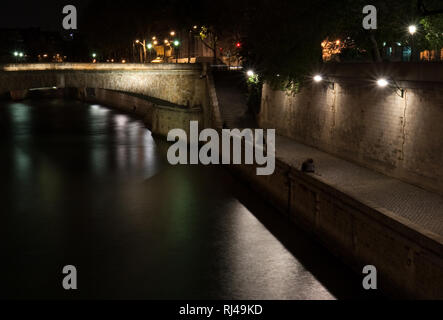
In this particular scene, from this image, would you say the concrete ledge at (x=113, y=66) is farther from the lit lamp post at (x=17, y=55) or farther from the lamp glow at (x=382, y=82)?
the lit lamp post at (x=17, y=55)

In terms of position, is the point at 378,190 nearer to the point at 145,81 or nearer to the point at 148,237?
the point at 148,237

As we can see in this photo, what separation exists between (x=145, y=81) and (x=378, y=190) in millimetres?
25119

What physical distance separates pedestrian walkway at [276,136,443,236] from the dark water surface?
2034 mm

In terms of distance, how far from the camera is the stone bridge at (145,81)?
35.9m

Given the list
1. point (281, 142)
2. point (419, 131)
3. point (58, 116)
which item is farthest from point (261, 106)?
point (58, 116)

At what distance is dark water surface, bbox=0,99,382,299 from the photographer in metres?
14.3

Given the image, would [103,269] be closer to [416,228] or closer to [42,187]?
[416,228]

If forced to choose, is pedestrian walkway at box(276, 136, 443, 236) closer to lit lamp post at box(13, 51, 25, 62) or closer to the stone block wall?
the stone block wall

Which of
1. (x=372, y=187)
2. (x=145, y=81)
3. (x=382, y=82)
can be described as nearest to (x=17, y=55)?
(x=145, y=81)

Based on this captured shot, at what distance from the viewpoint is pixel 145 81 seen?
127 ft

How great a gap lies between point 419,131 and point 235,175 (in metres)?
10.7

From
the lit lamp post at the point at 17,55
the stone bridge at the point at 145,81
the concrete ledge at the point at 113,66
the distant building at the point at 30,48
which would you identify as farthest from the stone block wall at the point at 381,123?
the distant building at the point at 30,48

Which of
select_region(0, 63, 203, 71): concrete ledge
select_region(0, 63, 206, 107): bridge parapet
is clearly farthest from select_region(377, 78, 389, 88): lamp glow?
A: select_region(0, 63, 203, 71): concrete ledge

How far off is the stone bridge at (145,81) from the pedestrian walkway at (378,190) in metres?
14.9
